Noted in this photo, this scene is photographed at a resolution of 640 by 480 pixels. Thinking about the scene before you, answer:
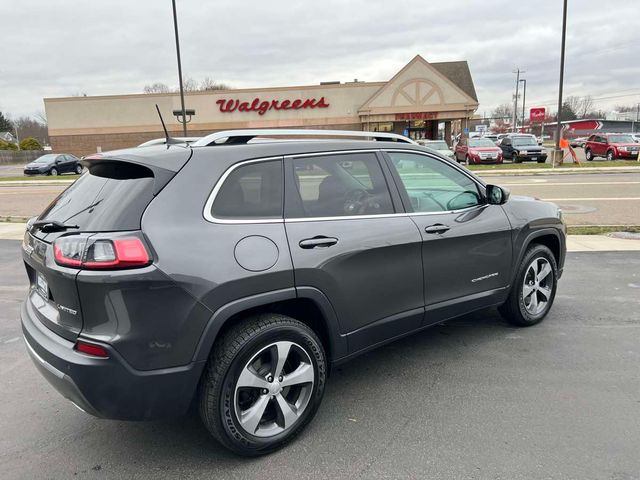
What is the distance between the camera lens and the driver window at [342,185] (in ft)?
10.3

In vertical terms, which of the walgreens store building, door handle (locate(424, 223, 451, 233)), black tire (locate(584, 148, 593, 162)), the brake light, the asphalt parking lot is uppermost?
the walgreens store building

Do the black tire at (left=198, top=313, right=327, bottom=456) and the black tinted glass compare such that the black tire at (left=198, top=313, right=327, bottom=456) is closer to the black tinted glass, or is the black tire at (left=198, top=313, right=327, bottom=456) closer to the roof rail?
the black tinted glass

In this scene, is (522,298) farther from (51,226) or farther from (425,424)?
(51,226)

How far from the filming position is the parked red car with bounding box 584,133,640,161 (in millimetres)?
27891

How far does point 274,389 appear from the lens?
2.86 m

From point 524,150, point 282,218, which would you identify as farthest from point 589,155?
point 282,218

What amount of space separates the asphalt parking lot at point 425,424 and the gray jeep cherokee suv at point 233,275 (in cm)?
32

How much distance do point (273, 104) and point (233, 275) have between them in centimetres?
3790

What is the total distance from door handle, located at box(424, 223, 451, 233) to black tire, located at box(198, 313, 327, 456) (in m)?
1.23

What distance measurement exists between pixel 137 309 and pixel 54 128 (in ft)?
147

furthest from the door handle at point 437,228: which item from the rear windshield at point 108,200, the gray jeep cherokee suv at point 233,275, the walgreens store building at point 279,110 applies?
the walgreens store building at point 279,110

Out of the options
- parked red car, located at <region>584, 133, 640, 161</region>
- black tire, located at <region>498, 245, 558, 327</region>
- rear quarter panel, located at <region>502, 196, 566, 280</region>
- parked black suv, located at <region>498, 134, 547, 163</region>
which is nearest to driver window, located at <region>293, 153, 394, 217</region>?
rear quarter panel, located at <region>502, 196, 566, 280</region>

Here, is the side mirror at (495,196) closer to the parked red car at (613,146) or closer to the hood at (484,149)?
the hood at (484,149)

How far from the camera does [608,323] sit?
4754 millimetres
